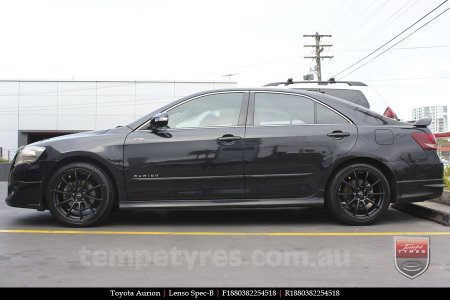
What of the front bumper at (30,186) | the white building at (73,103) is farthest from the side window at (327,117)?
the white building at (73,103)

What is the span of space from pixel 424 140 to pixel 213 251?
9.60 ft

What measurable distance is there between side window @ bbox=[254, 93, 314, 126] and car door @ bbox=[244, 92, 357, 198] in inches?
2.3

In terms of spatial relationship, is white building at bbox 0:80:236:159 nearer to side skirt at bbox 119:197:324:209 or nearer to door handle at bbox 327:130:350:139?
door handle at bbox 327:130:350:139

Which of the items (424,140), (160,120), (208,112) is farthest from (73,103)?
(424,140)

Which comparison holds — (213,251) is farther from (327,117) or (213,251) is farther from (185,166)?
(327,117)

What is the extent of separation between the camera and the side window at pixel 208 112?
5930 mm

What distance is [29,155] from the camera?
583cm

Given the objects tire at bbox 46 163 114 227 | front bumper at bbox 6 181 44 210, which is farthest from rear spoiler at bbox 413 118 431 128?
front bumper at bbox 6 181 44 210

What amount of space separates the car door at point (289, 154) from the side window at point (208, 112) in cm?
24

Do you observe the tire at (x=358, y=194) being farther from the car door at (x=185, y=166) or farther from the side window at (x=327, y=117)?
the car door at (x=185, y=166)

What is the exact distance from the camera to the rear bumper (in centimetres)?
587

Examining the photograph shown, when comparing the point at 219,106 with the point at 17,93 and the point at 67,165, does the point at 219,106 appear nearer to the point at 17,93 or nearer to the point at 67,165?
the point at 67,165

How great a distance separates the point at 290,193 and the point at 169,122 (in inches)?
63.5

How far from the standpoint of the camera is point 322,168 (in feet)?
19.1
